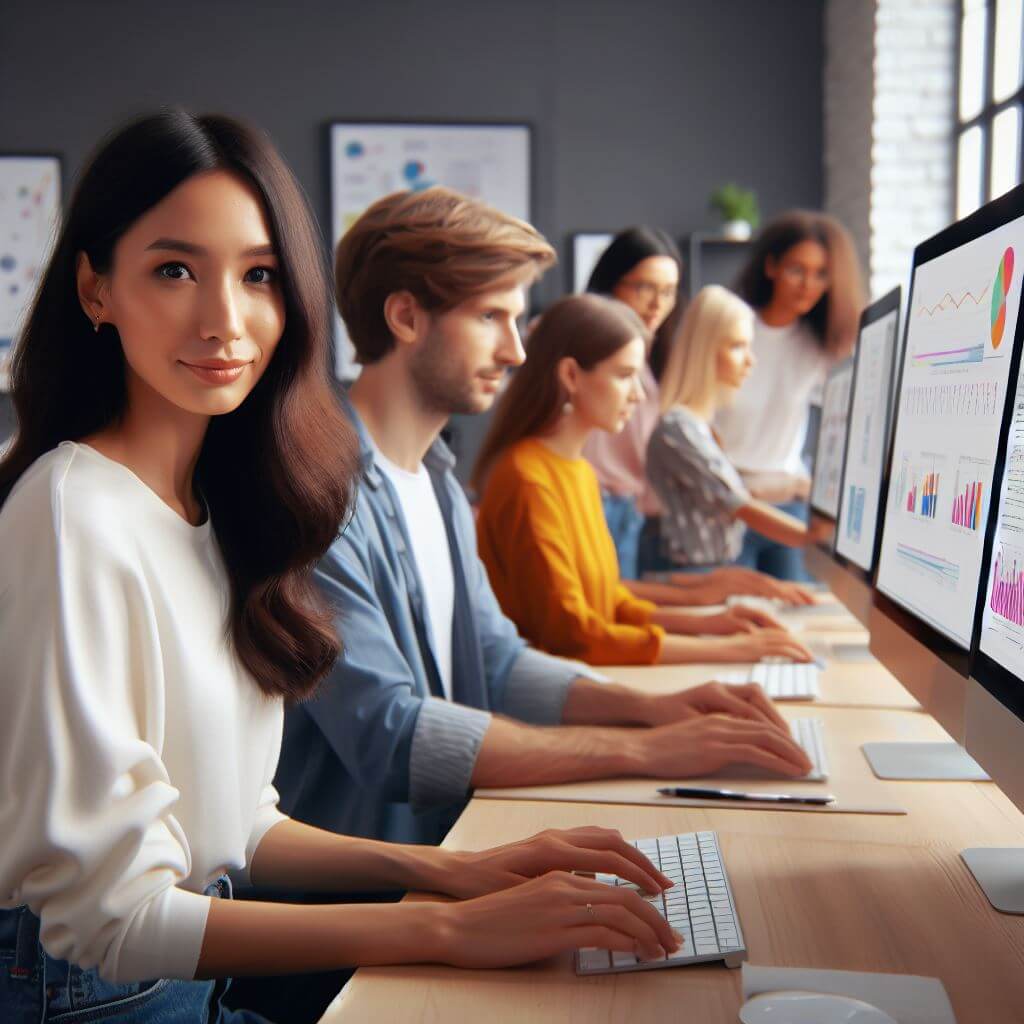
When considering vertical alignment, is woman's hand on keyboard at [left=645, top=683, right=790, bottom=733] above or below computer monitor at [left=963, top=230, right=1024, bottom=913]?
below

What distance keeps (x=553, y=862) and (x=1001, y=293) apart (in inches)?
24.3

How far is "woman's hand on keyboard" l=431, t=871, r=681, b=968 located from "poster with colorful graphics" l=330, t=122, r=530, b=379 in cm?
450

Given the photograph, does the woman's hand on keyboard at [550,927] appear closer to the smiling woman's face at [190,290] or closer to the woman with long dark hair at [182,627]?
the woman with long dark hair at [182,627]

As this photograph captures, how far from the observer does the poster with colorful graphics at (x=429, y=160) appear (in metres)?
5.27

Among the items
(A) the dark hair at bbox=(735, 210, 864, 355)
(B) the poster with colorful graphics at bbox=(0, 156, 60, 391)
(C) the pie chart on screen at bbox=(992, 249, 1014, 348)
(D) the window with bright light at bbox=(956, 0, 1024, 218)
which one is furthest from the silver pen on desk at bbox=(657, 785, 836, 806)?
(B) the poster with colorful graphics at bbox=(0, 156, 60, 391)

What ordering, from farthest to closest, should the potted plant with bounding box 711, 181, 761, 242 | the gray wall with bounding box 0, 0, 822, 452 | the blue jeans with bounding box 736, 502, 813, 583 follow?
the gray wall with bounding box 0, 0, 822, 452
the potted plant with bounding box 711, 181, 761, 242
the blue jeans with bounding box 736, 502, 813, 583

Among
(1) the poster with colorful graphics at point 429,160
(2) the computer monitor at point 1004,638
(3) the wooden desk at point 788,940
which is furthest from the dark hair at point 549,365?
(1) the poster with colorful graphics at point 429,160

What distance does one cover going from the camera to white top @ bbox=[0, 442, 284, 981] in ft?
2.67

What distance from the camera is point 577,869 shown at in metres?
0.98

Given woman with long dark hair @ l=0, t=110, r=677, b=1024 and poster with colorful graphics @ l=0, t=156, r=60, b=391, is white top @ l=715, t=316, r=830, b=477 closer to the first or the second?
woman with long dark hair @ l=0, t=110, r=677, b=1024

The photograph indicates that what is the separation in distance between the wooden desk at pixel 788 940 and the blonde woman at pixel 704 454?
1.60 meters

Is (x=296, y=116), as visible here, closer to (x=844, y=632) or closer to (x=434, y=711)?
(x=844, y=632)

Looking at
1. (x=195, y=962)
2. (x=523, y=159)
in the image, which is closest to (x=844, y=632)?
(x=195, y=962)

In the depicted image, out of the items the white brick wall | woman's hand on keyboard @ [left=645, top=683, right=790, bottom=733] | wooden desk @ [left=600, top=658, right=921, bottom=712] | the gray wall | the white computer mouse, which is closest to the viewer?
the white computer mouse
